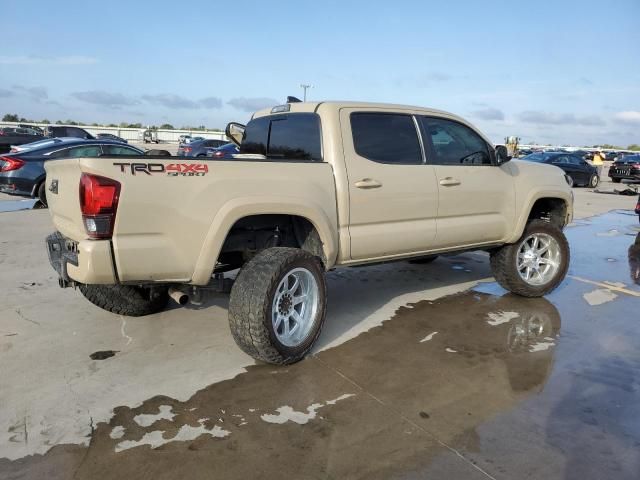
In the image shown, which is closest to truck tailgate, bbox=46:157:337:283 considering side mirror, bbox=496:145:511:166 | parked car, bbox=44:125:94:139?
side mirror, bbox=496:145:511:166

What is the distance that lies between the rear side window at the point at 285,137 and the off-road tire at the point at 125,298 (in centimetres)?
163

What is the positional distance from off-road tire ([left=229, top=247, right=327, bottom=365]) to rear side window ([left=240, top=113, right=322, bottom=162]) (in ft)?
3.15

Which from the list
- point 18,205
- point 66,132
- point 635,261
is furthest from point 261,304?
point 66,132

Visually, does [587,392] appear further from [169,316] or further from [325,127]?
[169,316]

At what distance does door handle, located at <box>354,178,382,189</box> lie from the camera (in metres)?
4.08

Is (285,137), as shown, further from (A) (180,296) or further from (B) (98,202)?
(B) (98,202)

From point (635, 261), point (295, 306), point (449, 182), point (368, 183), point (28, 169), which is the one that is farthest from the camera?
point (28, 169)

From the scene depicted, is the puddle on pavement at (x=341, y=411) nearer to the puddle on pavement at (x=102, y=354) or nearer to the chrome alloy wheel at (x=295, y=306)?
the chrome alloy wheel at (x=295, y=306)

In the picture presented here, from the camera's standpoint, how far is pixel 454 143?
502cm

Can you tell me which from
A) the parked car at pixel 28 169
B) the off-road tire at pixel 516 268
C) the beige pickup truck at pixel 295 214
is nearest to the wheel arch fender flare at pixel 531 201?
the beige pickup truck at pixel 295 214

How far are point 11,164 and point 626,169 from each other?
26.0 m

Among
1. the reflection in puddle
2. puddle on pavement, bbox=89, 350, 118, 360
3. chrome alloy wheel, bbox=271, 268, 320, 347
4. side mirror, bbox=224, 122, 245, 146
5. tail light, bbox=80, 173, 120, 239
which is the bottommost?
puddle on pavement, bbox=89, 350, 118, 360

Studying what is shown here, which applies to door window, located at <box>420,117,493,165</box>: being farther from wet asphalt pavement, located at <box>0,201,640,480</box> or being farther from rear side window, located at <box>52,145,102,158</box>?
rear side window, located at <box>52,145,102,158</box>

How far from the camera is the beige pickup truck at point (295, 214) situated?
10.2ft
